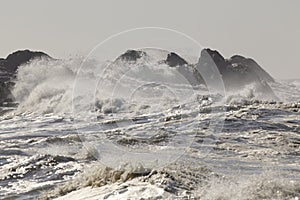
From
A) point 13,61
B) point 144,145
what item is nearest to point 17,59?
point 13,61

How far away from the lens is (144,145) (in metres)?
22.3

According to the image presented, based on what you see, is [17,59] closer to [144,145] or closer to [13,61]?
[13,61]

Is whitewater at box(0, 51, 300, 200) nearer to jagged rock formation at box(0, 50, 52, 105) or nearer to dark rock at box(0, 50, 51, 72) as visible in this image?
jagged rock formation at box(0, 50, 52, 105)

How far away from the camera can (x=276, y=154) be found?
19.7 m

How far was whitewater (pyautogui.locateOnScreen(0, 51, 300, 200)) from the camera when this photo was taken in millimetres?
10000

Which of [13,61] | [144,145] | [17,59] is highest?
[17,59]

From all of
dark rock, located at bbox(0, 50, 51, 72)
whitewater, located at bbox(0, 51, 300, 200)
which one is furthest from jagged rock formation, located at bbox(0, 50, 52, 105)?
whitewater, located at bbox(0, 51, 300, 200)

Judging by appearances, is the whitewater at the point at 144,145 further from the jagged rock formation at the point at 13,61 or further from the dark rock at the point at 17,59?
the dark rock at the point at 17,59

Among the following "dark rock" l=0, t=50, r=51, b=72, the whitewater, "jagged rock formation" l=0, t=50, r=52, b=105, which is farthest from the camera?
"dark rock" l=0, t=50, r=51, b=72

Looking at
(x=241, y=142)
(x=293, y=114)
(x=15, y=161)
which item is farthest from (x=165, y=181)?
(x=293, y=114)

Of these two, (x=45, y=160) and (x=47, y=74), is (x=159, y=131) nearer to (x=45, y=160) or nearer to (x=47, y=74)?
(x=45, y=160)

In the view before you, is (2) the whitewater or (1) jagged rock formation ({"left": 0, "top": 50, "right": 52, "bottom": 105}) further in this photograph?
(1) jagged rock formation ({"left": 0, "top": 50, "right": 52, "bottom": 105})

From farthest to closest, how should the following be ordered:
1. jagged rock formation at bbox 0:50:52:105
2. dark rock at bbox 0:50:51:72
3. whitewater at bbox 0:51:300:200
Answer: dark rock at bbox 0:50:51:72
jagged rock formation at bbox 0:50:52:105
whitewater at bbox 0:51:300:200

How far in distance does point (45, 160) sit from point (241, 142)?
27.2ft
